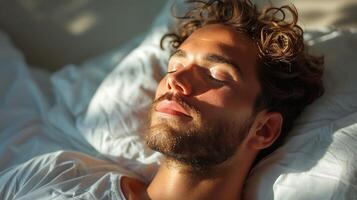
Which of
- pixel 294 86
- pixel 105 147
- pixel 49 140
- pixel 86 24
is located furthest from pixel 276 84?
pixel 86 24

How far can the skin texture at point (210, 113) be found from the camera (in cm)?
103

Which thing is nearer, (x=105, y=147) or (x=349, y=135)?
(x=349, y=135)

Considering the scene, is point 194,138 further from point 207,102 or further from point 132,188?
point 132,188

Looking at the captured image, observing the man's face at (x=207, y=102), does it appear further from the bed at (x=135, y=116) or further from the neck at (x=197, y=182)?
the bed at (x=135, y=116)

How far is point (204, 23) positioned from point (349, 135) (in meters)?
0.46

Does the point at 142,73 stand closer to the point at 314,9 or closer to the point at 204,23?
the point at 204,23

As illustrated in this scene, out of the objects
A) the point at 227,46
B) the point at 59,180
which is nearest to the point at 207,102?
the point at 227,46

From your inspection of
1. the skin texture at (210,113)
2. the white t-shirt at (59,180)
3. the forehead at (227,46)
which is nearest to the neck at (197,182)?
the skin texture at (210,113)

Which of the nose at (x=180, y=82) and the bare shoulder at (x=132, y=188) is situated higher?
the nose at (x=180, y=82)

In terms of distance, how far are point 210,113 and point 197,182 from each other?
17 centimetres

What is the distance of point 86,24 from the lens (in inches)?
62.3

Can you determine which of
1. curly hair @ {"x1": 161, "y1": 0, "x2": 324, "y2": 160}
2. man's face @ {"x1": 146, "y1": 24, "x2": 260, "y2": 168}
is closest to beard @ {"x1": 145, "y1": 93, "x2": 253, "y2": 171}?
man's face @ {"x1": 146, "y1": 24, "x2": 260, "y2": 168}

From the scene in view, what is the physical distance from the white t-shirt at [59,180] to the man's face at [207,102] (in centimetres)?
16

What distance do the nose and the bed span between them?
0.82ft
